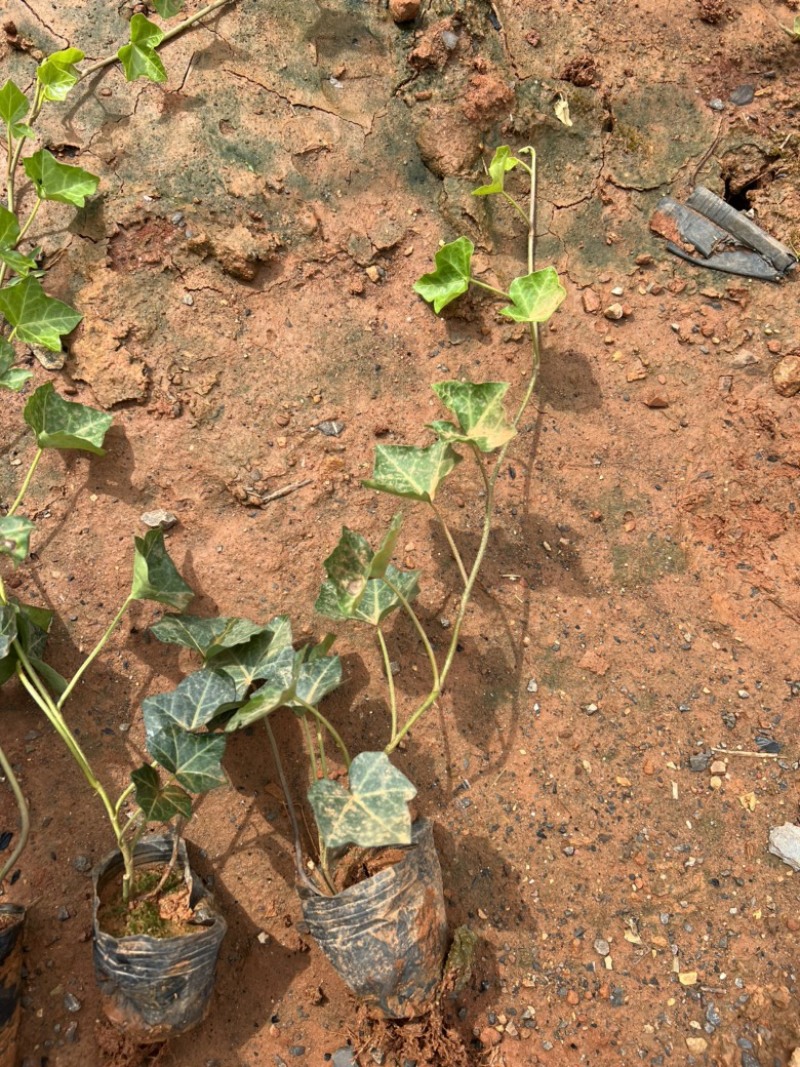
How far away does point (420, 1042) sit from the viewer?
1778mm

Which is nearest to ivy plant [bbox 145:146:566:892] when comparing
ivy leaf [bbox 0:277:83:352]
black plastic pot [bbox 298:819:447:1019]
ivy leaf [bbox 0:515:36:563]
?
black plastic pot [bbox 298:819:447:1019]

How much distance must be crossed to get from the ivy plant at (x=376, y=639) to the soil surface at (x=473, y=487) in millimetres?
159

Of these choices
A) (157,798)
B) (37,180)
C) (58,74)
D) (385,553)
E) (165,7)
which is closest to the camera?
(385,553)

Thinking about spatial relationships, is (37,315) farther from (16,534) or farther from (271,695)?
(271,695)

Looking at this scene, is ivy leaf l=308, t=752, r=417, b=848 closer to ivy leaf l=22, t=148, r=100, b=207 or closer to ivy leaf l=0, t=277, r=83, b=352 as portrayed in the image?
ivy leaf l=0, t=277, r=83, b=352

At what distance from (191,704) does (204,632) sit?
0.68 feet

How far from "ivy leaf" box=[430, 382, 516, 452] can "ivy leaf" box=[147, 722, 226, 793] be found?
93cm

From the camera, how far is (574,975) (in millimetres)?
1901

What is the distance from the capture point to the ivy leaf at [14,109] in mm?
2191

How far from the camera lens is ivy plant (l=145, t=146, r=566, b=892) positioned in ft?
5.44

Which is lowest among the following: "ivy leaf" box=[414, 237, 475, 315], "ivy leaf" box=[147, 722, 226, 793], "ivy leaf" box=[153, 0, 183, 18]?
"ivy leaf" box=[147, 722, 226, 793]

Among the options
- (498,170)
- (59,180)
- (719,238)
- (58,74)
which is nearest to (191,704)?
A: (59,180)

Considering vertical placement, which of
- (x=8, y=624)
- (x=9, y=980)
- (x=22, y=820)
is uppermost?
(x=8, y=624)

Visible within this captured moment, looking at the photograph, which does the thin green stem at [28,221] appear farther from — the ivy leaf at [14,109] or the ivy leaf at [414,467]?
the ivy leaf at [414,467]
